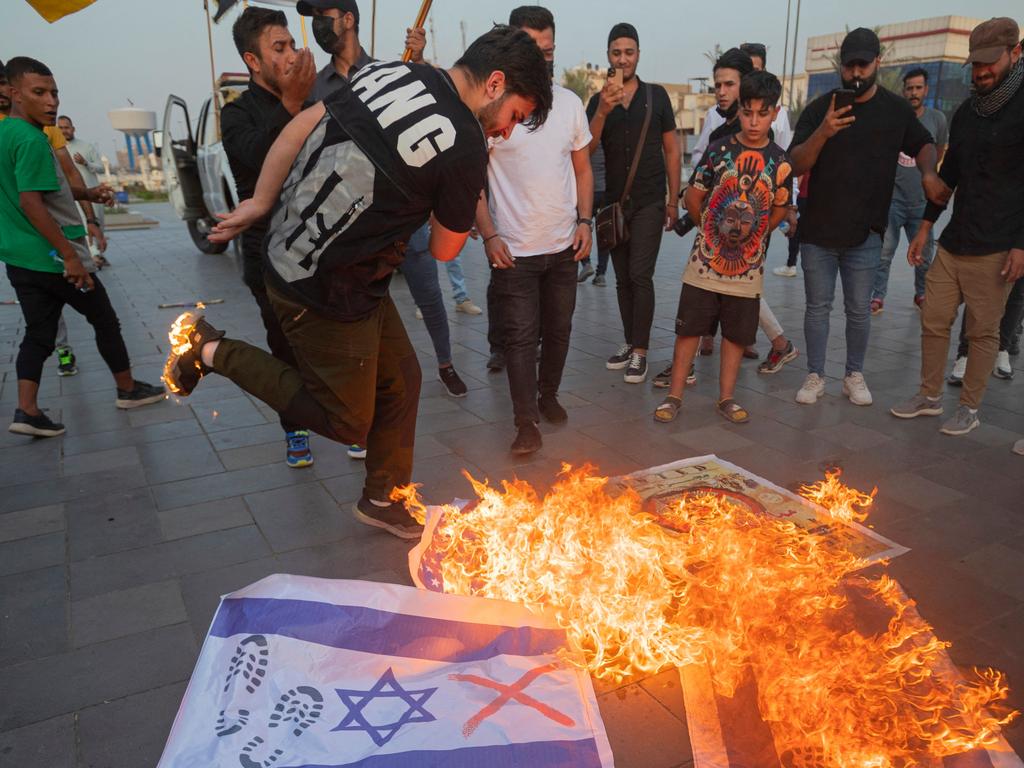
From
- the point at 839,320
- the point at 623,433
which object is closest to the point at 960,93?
the point at 839,320

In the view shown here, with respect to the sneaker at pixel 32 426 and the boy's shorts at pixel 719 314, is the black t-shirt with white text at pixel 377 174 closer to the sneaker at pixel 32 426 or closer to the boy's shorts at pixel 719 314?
the boy's shorts at pixel 719 314

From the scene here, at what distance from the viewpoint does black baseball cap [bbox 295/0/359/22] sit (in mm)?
3742

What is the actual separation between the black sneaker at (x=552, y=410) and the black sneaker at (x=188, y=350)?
2.09 meters

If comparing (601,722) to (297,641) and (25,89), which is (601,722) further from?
(25,89)

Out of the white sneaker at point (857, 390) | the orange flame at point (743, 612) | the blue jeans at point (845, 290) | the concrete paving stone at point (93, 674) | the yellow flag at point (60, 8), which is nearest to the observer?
the orange flame at point (743, 612)

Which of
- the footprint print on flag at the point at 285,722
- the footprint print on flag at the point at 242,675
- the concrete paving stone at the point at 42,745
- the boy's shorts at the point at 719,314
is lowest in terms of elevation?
the concrete paving stone at the point at 42,745

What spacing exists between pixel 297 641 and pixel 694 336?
3.08 m

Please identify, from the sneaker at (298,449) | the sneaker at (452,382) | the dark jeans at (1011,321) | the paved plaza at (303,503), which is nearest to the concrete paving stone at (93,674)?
the paved plaza at (303,503)

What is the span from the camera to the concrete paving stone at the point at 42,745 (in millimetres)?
1989

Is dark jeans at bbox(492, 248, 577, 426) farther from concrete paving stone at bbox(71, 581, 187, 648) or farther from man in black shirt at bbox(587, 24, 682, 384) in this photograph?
concrete paving stone at bbox(71, 581, 187, 648)

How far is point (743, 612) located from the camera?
2.27 metres

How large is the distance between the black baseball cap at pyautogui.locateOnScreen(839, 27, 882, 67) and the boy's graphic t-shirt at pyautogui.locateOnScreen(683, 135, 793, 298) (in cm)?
72

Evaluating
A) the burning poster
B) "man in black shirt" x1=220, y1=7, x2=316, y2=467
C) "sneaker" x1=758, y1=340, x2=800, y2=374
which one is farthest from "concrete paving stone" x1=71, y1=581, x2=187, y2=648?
"sneaker" x1=758, y1=340, x2=800, y2=374

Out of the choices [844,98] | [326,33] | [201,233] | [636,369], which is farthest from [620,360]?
[201,233]
